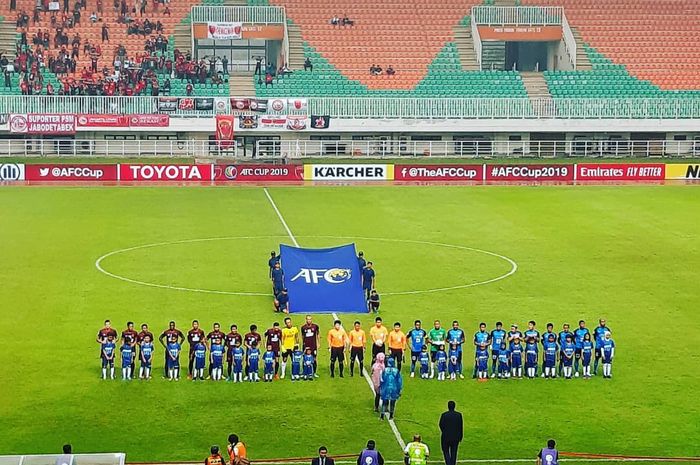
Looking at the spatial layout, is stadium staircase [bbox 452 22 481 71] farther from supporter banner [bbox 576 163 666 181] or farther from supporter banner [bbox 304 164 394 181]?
supporter banner [bbox 304 164 394 181]

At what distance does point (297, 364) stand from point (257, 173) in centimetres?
3448

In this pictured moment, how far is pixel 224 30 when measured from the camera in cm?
7062

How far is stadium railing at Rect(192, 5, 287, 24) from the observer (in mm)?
71000

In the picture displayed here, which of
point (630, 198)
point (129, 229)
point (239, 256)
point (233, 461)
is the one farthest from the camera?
point (630, 198)

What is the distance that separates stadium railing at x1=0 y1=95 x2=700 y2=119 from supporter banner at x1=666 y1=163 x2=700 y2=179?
6.95 meters

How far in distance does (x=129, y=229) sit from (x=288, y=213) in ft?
21.9

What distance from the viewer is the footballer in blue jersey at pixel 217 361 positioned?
917 inches

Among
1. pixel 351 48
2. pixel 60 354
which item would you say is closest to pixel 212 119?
pixel 351 48

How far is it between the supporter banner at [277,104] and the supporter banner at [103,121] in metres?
7.24

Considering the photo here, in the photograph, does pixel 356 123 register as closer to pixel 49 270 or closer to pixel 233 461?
pixel 49 270

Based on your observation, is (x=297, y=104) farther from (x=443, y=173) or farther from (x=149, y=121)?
(x=443, y=173)

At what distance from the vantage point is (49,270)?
34000 mm

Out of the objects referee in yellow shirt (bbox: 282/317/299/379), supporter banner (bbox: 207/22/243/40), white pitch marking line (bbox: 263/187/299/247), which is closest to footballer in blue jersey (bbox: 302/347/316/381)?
referee in yellow shirt (bbox: 282/317/299/379)

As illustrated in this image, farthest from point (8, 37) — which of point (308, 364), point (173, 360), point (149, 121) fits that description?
point (308, 364)
